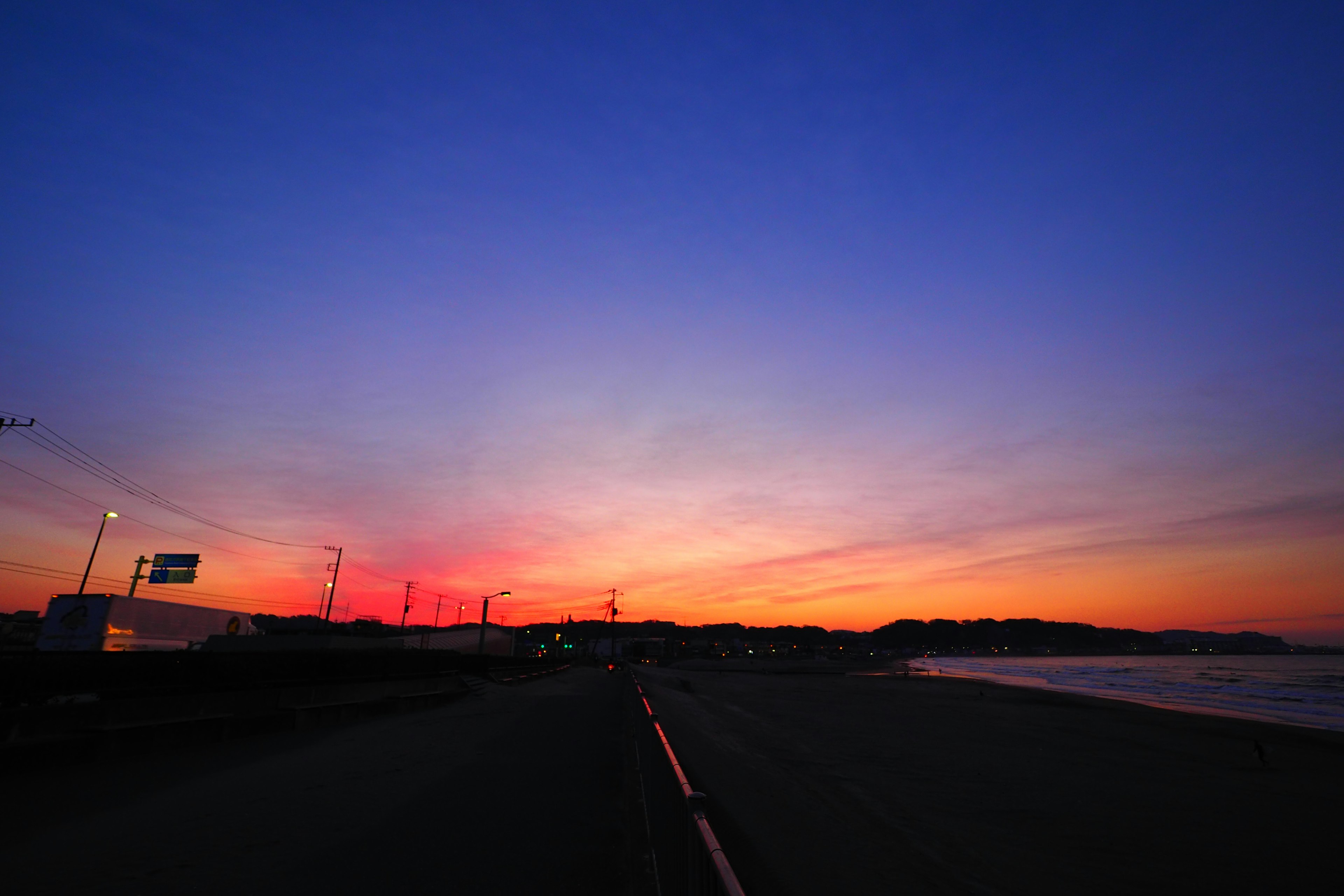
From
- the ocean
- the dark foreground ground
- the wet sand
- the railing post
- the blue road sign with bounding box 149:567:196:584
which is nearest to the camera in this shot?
the railing post

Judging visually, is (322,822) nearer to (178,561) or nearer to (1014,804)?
(1014,804)

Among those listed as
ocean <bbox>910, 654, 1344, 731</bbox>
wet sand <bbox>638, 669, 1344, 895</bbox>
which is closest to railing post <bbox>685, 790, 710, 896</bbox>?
wet sand <bbox>638, 669, 1344, 895</bbox>

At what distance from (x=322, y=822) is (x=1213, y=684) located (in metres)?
84.9

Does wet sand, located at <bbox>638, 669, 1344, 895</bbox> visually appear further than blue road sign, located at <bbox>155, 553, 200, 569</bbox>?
No

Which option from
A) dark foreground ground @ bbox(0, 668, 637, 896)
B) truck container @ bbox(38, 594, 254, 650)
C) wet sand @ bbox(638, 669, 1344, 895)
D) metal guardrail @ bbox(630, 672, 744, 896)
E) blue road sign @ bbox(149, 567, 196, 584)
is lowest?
wet sand @ bbox(638, 669, 1344, 895)

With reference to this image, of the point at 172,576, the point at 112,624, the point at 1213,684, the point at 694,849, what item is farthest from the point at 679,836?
the point at 1213,684

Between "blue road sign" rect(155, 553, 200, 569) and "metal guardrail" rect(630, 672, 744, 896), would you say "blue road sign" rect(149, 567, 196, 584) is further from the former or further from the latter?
"metal guardrail" rect(630, 672, 744, 896)

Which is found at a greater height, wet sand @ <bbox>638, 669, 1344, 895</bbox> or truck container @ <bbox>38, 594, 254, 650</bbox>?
truck container @ <bbox>38, 594, 254, 650</bbox>

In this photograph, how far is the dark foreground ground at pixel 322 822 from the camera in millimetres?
Result: 6664

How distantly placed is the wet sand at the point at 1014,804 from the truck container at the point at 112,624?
87.9 ft

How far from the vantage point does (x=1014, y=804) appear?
44.9 ft

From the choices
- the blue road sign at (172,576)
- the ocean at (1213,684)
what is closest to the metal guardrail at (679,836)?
the ocean at (1213,684)

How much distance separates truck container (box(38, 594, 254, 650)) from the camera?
29.6 metres

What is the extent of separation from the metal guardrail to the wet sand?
8.54 feet
